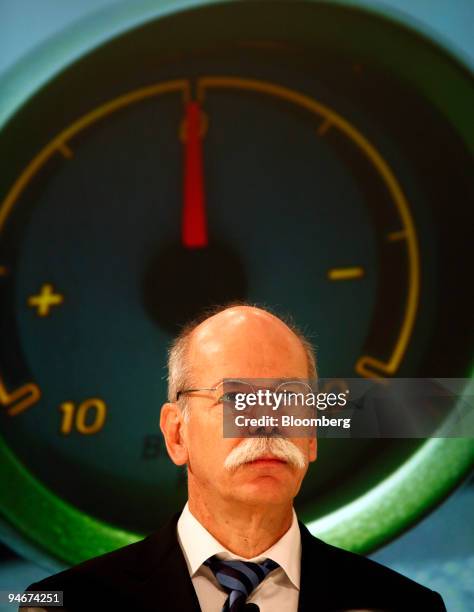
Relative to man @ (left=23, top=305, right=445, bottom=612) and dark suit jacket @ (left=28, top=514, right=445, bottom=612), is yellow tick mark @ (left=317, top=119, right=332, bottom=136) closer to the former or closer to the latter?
man @ (left=23, top=305, right=445, bottom=612)

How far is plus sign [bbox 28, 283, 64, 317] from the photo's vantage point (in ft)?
5.30

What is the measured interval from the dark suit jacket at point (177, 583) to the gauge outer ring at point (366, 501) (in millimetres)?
96

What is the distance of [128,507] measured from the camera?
1.56m

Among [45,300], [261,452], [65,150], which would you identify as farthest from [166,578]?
[65,150]

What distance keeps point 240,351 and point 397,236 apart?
433 mm

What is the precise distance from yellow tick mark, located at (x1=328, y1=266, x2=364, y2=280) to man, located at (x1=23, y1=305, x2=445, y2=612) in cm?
24

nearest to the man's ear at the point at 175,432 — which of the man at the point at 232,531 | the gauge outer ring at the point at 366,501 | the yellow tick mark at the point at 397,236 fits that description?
the man at the point at 232,531

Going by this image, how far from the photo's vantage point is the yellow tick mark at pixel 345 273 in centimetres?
160

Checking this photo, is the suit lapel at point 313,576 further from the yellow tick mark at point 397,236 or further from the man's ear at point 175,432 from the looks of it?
the yellow tick mark at point 397,236

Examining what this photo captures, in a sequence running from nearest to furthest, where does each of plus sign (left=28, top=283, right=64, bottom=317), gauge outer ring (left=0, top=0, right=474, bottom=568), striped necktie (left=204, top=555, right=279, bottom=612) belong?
striped necktie (left=204, top=555, right=279, bottom=612) < gauge outer ring (left=0, top=0, right=474, bottom=568) < plus sign (left=28, top=283, right=64, bottom=317)

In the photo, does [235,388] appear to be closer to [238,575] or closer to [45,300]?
[238,575]

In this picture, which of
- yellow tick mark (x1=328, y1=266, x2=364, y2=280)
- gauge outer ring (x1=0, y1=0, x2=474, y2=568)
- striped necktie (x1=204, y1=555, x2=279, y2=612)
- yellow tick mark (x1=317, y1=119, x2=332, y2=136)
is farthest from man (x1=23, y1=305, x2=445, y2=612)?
yellow tick mark (x1=317, y1=119, x2=332, y2=136)

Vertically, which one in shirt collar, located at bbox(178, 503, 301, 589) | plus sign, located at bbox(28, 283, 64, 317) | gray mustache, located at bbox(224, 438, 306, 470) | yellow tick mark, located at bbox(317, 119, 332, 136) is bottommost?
shirt collar, located at bbox(178, 503, 301, 589)

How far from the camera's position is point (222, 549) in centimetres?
129
